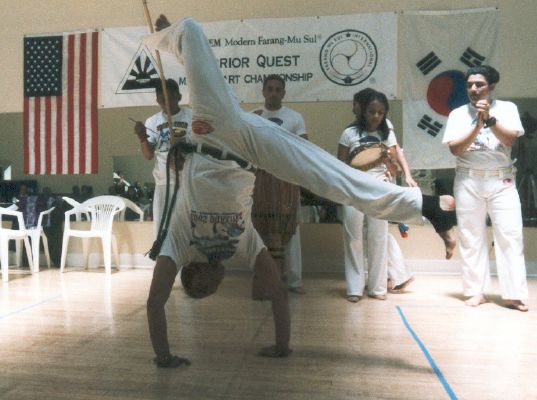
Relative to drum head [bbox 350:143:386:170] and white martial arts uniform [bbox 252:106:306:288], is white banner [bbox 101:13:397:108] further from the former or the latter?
drum head [bbox 350:143:386:170]

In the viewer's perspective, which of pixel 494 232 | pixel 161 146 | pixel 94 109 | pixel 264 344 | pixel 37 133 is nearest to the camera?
Answer: pixel 264 344

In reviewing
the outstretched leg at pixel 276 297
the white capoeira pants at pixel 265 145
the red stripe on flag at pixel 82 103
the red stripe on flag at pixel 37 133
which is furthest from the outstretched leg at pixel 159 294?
the red stripe on flag at pixel 37 133

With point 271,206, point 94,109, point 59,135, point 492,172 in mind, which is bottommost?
point 271,206

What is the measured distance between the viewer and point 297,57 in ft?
16.8

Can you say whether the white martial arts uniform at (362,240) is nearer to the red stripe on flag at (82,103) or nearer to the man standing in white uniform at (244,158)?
the man standing in white uniform at (244,158)

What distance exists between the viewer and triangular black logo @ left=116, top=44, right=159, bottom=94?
535 cm

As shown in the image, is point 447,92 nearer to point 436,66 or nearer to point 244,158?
point 436,66

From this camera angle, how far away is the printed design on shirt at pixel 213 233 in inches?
86.2

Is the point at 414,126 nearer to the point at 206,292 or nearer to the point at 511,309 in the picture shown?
the point at 511,309

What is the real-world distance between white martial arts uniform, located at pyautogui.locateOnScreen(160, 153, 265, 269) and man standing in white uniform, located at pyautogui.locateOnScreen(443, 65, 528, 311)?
77.0 inches

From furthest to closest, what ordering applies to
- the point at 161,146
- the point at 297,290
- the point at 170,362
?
the point at 297,290 < the point at 161,146 < the point at 170,362

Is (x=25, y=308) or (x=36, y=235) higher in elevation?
(x=36, y=235)

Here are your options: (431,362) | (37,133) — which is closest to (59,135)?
(37,133)

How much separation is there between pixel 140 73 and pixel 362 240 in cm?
301
